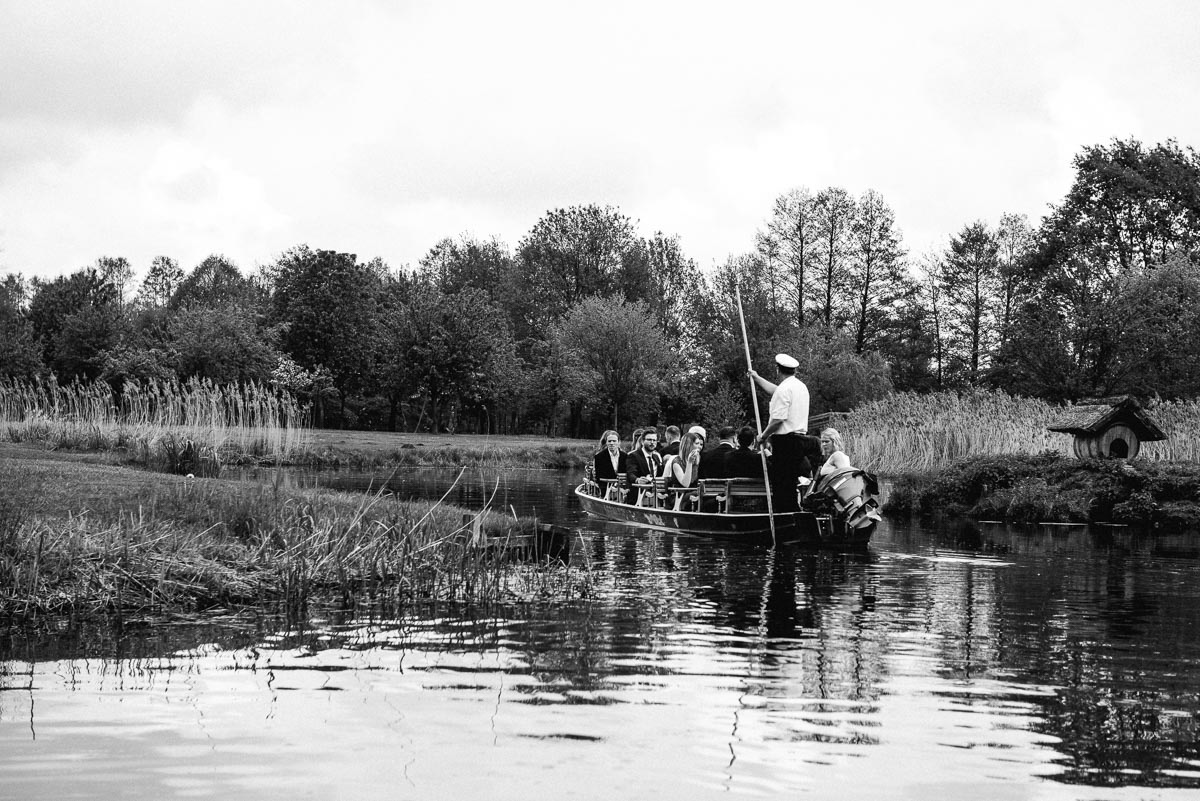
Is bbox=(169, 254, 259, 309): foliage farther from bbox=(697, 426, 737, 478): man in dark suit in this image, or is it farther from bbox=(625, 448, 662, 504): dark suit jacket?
bbox=(697, 426, 737, 478): man in dark suit

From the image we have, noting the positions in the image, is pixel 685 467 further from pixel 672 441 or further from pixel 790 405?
pixel 790 405

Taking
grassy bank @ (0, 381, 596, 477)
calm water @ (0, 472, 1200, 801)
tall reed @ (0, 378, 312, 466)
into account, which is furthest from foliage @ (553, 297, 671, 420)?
calm water @ (0, 472, 1200, 801)

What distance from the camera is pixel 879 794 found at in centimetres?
487

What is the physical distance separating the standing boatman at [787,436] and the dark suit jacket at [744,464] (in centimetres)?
68

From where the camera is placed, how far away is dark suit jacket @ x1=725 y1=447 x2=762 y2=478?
57.5 ft

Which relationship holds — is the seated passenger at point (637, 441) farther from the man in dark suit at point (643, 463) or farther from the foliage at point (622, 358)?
the foliage at point (622, 358)

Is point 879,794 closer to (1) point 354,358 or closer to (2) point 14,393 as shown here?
(2) point 14,393

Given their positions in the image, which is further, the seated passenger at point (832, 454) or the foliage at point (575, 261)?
the foliage at point (575, 261)

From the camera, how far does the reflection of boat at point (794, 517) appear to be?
1568 centimetres

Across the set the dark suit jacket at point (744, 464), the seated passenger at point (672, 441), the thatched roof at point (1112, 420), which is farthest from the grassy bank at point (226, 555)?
the thatched roof at point (1112, 420)

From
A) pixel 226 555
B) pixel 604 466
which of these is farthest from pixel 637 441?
pixel 226 555

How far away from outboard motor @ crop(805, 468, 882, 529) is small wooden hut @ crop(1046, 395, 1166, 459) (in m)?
9.57

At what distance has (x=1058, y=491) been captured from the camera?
2219cm

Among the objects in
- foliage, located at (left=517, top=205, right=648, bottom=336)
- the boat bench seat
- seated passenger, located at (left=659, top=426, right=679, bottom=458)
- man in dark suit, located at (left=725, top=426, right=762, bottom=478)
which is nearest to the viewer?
the boat bench seat
